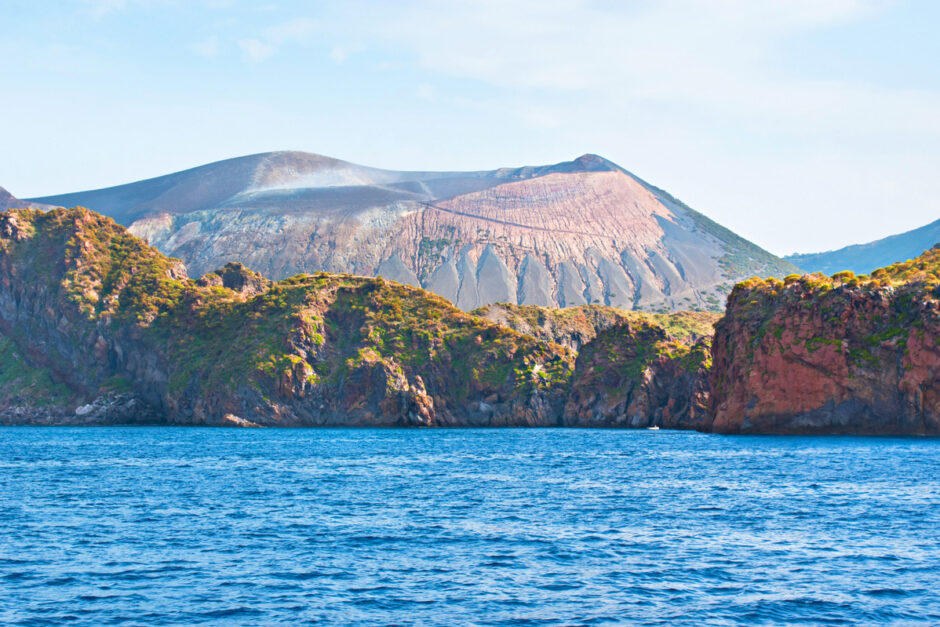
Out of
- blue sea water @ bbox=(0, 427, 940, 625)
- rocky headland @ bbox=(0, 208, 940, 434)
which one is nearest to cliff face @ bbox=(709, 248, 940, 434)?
rocky headland @ bbox=(0, 208, 940, 434)

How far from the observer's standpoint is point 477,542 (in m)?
45.1

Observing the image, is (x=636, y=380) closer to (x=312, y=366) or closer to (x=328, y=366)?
(x=328, y=366)

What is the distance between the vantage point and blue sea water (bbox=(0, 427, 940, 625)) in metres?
32.9

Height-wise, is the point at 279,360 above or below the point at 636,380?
above

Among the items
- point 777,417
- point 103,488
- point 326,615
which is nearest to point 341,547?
point 326,615

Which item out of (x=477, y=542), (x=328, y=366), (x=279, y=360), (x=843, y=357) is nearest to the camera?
(x=477, y=542)

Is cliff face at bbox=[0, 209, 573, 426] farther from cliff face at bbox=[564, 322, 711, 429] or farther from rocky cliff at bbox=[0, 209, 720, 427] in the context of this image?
cliff face at bbox=[564, 322, 711, 429]

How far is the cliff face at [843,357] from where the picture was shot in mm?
109688

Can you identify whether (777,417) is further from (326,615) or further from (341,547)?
(326,615)

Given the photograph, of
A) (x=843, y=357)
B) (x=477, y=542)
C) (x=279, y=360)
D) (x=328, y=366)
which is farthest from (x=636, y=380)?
(x=477, y=542)

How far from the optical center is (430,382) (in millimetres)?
183125

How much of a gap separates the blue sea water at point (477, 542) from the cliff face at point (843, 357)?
28.9 meters

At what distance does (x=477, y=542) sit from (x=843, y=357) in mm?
82909

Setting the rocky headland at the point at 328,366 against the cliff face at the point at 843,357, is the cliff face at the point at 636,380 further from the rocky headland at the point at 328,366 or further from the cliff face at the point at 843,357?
the cliff face at the point at 843,357
